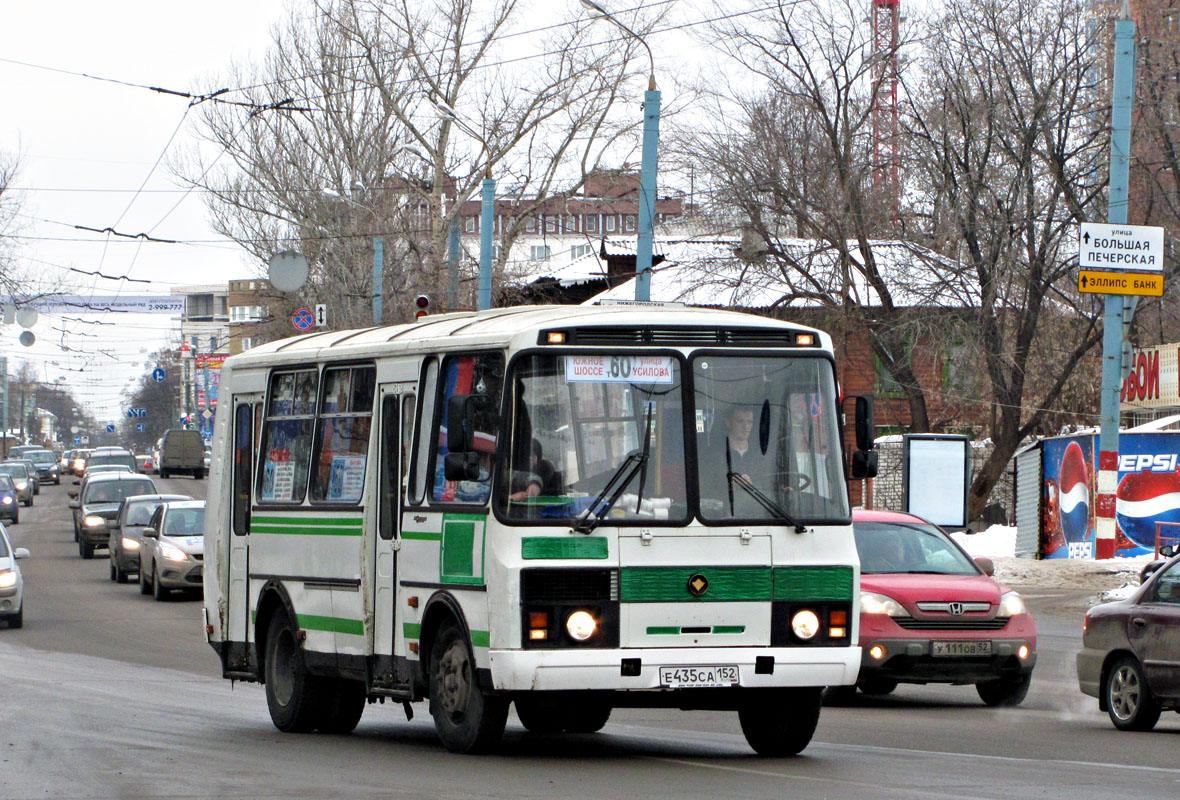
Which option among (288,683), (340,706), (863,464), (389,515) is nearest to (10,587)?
(288,683)

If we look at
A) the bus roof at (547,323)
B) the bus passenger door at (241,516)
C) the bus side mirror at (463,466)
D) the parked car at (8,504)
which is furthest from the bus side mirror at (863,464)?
the parked car at (8,504)

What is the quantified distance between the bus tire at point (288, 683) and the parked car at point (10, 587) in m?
11.7

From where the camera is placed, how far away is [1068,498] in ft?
104

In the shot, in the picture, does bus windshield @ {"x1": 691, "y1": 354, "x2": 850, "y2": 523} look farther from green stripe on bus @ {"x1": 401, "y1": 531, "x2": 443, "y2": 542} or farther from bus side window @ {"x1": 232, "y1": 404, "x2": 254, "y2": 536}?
bus side window @ {"x1": 232, "y1": 404, "x2": 254, "y2": 536}

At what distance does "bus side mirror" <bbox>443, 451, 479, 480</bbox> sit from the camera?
9.84m

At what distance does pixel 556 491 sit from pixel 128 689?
25.4 ft

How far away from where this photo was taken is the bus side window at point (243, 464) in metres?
13.6

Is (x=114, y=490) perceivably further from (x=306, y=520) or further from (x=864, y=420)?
(x=864, y=420)

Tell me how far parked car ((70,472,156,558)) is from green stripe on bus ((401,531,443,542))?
97.8 ft

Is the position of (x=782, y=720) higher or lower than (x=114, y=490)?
lower

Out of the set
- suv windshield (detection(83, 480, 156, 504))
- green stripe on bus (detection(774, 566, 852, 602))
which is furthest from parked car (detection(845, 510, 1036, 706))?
suv windshield (detection(83, 480, 156, 504))

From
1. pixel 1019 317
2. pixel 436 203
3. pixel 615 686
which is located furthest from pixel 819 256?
pixel 615 686

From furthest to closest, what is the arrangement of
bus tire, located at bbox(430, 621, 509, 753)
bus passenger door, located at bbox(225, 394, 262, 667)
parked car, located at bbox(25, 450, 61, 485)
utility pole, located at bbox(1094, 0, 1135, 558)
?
parked car, located at bbox(25, 450, 61, 485), utility pole, located at bbox(1094, 0, 1135, 558), bus passenger door, located at bbox(225, 394, 262, 667), bus tire, located at bbox(430, 621, 509, 753)

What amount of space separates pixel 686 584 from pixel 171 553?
20.3 meters
